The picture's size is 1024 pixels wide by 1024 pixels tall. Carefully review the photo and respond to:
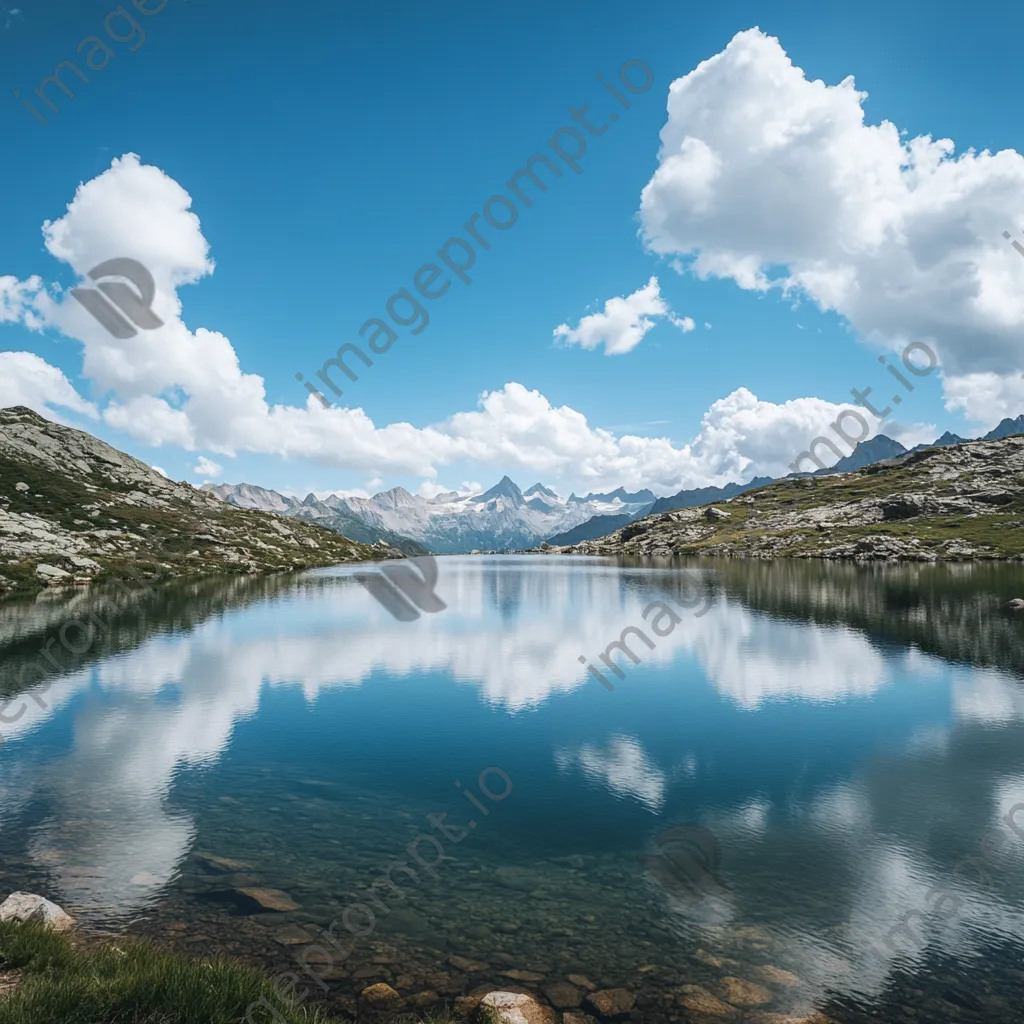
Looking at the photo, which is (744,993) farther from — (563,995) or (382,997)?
(382,997)

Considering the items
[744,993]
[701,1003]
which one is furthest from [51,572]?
[744,993]

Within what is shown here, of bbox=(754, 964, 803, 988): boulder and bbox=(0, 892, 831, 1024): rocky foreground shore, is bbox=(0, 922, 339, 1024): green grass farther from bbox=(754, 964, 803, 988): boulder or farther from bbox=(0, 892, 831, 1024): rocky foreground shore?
bbox=(754, 964, 803, 988): boulder

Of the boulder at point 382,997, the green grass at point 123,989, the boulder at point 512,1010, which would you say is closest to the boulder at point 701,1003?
the boulder at point 512,1010

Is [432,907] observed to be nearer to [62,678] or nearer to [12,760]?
[12,760]

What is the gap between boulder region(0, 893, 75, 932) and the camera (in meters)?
13.9

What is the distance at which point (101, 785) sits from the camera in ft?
80.0

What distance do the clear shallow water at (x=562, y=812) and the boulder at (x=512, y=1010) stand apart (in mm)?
927

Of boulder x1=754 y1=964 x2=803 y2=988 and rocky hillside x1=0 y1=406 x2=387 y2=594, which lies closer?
boulder x1=754 y1=964 x2=803 y2=988

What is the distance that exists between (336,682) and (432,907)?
29578 millimetres

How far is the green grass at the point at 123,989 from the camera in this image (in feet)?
32.7

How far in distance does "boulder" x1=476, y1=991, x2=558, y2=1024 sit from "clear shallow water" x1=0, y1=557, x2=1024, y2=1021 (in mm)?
927

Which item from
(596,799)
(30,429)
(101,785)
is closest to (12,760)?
(101,785)

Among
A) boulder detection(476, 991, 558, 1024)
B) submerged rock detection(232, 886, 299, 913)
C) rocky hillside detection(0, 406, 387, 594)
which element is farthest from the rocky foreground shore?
rocky hillside detection(0, 406, 387, 594)

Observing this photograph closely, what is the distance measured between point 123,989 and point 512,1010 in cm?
736
